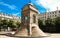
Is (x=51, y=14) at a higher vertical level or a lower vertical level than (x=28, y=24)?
higher

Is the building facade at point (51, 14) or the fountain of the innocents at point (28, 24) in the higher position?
the building facade at point (51, 14)

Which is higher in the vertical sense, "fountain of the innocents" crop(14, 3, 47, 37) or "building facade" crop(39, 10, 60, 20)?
"building facade" crop(39, 10, 60, 20)

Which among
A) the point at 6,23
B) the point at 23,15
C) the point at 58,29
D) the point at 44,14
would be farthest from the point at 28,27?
the point at 44,14

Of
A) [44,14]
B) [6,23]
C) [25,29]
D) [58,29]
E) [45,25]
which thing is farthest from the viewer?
[44,14]

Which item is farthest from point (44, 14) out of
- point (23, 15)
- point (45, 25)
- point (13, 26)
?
point (23, 15)

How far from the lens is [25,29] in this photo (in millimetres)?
23859

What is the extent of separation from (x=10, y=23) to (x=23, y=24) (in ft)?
150

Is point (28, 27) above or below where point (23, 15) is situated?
below

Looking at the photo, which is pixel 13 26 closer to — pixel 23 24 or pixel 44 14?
pixel 23 24

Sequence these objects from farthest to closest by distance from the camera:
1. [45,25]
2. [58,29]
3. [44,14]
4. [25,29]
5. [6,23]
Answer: [44,14] → [6,23] → [45,25] → [58,29] → [25,29]

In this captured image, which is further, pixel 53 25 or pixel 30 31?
A: pixel 53 25

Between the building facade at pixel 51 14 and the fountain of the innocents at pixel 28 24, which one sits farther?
the building facade at pixel 51 14

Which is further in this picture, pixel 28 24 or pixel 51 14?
pixel 51 14

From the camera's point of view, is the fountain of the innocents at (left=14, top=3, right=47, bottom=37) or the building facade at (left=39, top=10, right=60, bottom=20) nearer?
the fountain of the innocents at (left=14, top=3, right=47, bottom=37)
